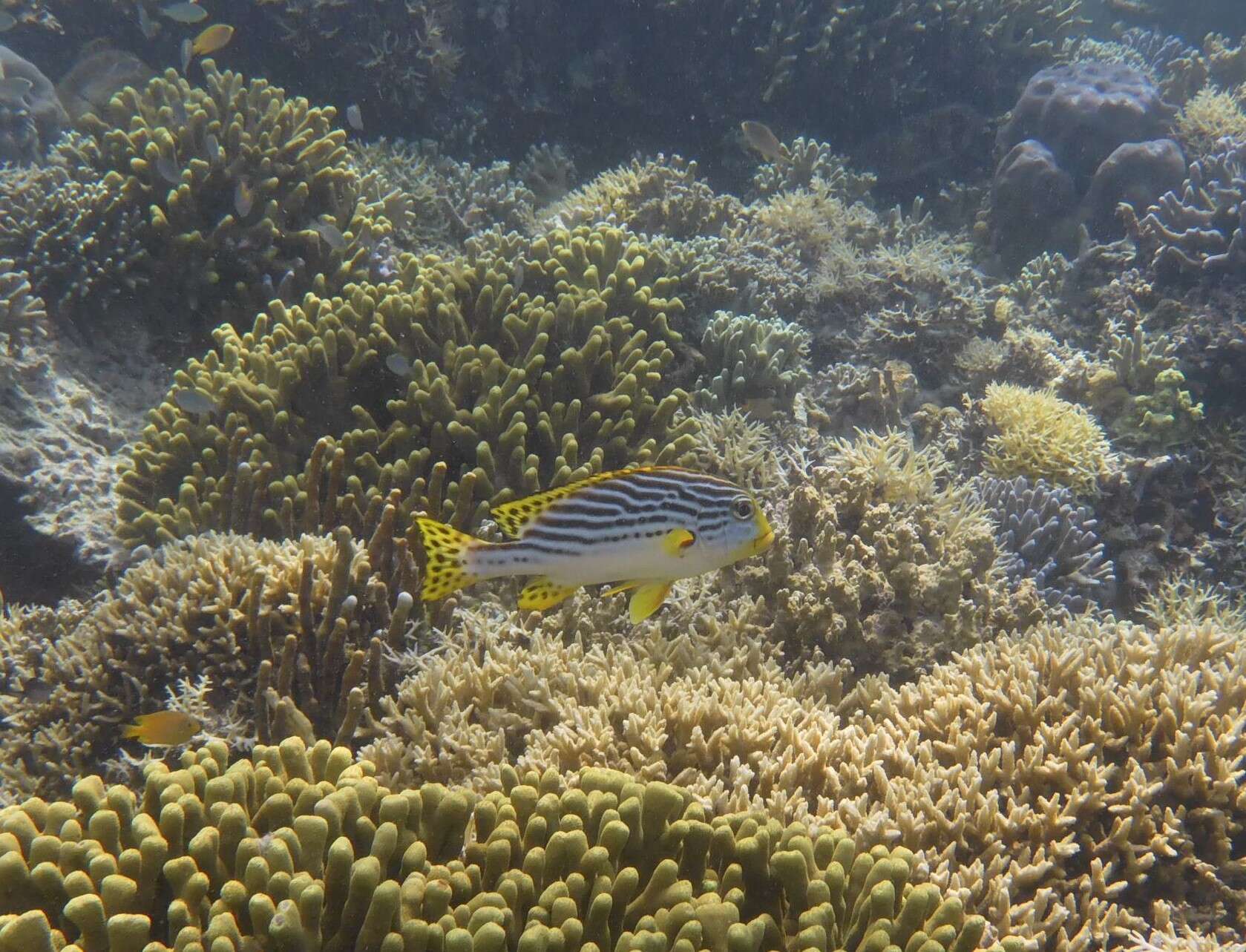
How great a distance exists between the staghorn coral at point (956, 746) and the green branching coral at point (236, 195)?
14.1 ft

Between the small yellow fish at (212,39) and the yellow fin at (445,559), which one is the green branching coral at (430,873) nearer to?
the yellow fin at (445,559)

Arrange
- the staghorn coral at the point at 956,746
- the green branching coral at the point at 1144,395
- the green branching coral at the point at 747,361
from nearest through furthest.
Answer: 1. the staghorn coral at the point at 956,746
2. the green branching coral at the point at 747,361
3. the green branching coral at the point at 1144,395

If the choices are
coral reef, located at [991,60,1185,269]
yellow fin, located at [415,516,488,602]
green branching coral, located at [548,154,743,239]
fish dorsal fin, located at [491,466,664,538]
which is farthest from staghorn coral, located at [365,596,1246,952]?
coral reef, located at [991,60,1185,269]

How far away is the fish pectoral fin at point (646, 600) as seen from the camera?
9.36 feet

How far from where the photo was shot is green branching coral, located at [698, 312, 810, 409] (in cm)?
554

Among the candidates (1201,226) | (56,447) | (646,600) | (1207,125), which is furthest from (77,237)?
(1207,125)

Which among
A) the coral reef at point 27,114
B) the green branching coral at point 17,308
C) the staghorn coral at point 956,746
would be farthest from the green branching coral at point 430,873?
the coral reef at point 27,114

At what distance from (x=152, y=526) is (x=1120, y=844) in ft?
17.1

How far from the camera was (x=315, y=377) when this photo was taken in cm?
493

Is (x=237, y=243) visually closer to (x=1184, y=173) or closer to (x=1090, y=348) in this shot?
(x=1090, y=348)

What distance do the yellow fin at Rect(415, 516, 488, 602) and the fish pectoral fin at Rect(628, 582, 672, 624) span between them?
0.61 m

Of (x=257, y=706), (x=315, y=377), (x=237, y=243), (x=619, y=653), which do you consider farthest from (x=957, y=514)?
(x=237, y=243)

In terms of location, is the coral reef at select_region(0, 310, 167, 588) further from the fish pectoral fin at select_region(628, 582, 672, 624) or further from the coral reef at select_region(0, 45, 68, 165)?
the coral reef at select_region(0, 45, 68, 165)

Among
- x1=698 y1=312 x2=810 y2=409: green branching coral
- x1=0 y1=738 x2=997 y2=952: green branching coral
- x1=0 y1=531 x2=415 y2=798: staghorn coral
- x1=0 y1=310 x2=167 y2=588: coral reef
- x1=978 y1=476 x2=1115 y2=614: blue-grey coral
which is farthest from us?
x1=698 y1=312 x2=810 y2=409: green branching coral
